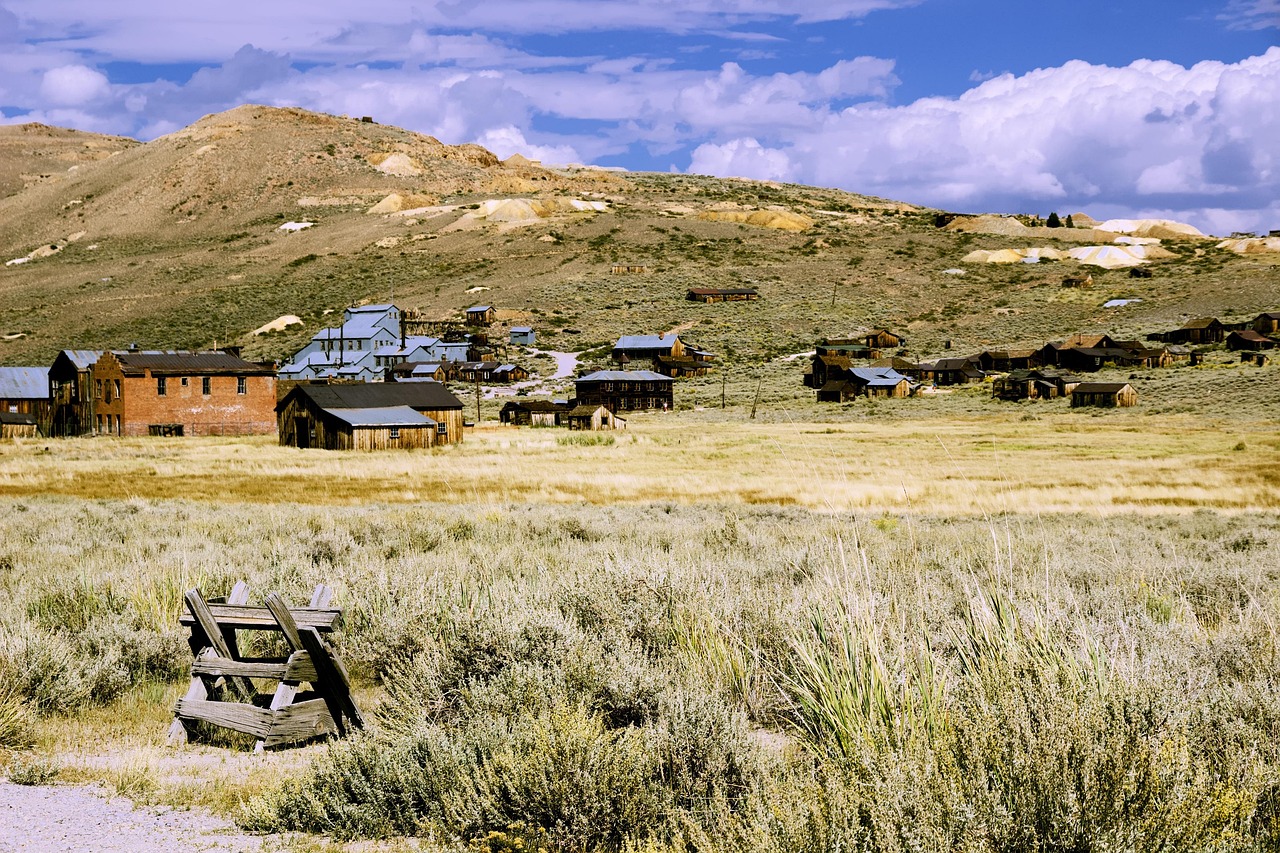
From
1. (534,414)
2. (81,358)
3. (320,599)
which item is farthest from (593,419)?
(320,599)

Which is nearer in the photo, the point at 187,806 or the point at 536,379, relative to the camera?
the point at 187,806

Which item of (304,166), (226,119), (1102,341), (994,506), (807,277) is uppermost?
(226,119)

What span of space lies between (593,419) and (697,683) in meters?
55.0

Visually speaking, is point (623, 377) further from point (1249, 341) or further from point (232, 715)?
point (232, 715)

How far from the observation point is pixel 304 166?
168 metres

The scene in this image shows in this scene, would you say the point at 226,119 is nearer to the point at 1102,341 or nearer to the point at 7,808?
the point at 1102,341

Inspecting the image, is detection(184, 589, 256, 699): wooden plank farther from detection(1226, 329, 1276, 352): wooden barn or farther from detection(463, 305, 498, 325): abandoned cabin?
detection(463, 305, 498, 325): abandoned cabin

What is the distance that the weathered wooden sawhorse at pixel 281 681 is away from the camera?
7.00 m

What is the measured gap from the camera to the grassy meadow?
3.96m

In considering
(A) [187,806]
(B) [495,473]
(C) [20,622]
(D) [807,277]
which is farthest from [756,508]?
(D) [807,277]

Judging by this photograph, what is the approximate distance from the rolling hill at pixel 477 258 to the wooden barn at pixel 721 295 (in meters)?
1.57

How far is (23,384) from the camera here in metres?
63.2

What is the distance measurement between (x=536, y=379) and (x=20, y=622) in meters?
77.2

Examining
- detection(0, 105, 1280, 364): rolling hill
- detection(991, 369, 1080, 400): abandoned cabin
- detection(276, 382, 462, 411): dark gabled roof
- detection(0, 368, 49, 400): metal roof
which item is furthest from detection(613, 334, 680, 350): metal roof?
detection(0, 368, 49, 400): metal roof
